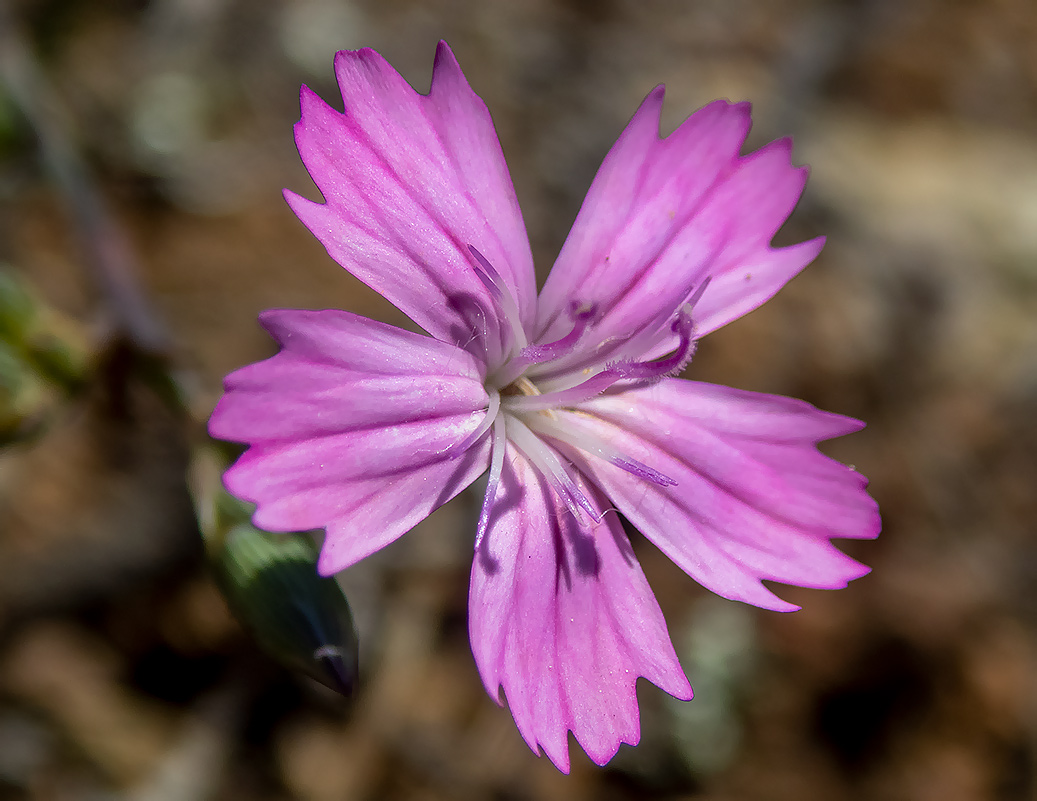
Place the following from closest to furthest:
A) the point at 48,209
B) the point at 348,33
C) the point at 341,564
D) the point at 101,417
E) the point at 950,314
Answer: the point at 341,564 → the point at 101,417 → the point at 48,209 → the point at 348,33 → the point at 950,314

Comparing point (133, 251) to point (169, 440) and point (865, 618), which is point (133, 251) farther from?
point (865, 618)

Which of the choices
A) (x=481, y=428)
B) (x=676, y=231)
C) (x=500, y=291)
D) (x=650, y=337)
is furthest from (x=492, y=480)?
(x=676, y=231)

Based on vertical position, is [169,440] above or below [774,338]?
below

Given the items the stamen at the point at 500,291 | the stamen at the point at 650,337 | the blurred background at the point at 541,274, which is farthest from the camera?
the blurred background at the point at 541,274

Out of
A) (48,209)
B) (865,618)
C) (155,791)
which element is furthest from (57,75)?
(865,618)

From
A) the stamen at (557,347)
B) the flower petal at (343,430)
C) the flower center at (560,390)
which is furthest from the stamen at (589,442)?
the flower petal at (343,430)

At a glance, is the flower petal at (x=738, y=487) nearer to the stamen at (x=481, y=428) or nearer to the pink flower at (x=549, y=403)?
the pink flower at (x=549, y=403)

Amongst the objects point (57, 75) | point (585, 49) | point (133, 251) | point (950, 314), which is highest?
point (585, 49)
